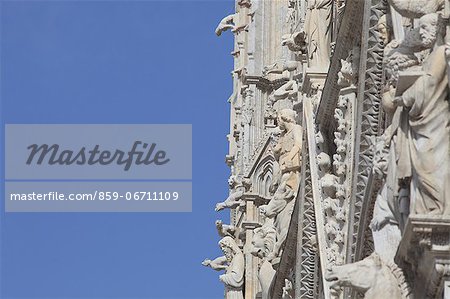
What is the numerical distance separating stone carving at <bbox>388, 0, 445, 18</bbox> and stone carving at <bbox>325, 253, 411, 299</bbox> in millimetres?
2539

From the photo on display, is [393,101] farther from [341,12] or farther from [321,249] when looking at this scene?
[321,249]

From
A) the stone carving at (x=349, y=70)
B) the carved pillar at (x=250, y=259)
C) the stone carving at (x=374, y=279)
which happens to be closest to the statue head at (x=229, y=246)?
the carved pillar at (x=250, y=259)

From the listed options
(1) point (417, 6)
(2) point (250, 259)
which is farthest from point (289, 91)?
(1) point (417, 6)

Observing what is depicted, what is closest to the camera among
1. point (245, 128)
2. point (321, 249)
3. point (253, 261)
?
point (321, 249)

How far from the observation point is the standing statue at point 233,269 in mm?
45875

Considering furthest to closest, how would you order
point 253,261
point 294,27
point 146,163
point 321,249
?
point 253,261
point 146,163
point 294,27
point 321,249

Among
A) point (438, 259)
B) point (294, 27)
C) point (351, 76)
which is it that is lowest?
point (438, 259)

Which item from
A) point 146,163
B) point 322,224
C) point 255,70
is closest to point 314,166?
point 322,224

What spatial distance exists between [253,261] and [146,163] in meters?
5.92

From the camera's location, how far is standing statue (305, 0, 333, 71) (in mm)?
31875

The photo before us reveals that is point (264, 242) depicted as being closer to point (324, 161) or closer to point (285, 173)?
point (285, 173)

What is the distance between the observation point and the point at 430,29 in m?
19.2

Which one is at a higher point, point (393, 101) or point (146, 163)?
point (146, 163)

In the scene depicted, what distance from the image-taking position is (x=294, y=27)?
122ft
